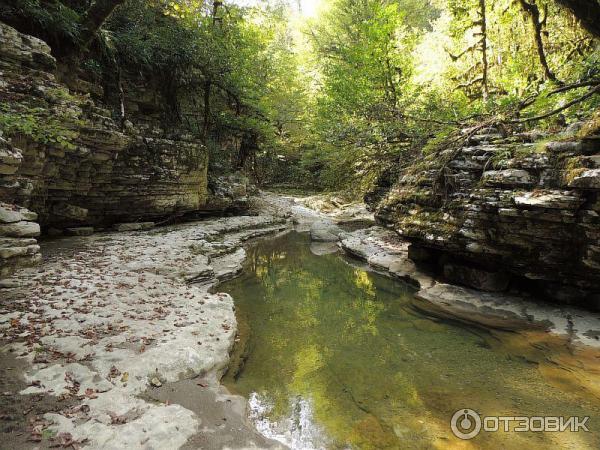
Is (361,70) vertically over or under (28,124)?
over

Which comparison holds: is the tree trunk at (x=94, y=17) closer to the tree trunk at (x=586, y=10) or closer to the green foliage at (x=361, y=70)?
the green foliage at (x=361, y=70)

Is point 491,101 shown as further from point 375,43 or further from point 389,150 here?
point 375,43

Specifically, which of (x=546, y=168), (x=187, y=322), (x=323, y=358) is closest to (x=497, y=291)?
(x=546, y=168)

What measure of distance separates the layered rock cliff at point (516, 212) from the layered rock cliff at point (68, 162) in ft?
32.1

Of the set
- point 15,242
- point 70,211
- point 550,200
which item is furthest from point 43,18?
point 550,200

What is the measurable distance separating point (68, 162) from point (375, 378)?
38.1 feet

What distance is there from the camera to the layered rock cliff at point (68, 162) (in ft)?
19.3

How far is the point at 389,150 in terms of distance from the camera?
662 inches

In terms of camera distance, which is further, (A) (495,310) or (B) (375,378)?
(A) (495,310)

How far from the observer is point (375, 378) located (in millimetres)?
6148

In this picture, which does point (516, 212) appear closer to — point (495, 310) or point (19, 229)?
point (495, 310)

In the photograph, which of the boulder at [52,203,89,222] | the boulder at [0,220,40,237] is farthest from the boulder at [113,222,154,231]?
the boulder at [0,220,40,237]

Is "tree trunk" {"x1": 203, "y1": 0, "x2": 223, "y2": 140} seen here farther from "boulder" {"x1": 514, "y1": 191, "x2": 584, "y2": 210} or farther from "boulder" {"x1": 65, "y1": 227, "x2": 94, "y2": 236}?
"boulder" {"x1": 514, "y1": 191, "x2": 584, "y2": 210}

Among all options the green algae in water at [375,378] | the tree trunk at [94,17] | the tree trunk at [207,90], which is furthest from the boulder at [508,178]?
the tree trunk at [207,90]
